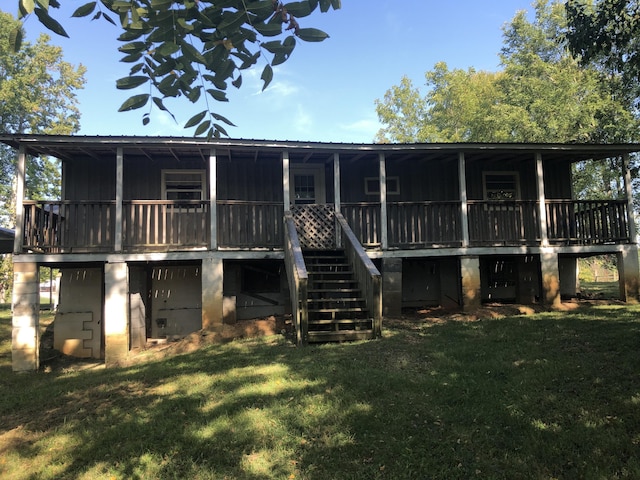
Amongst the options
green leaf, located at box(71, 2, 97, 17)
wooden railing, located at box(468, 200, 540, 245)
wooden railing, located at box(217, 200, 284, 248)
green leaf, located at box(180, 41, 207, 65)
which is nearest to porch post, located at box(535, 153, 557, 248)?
wooden railing, located at box(468, 200, 540, 245)

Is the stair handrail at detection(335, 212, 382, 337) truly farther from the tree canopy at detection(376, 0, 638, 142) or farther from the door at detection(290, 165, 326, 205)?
the tree canopy at detection(376, 0, 638, 142)

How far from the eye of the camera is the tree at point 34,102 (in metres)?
28.3

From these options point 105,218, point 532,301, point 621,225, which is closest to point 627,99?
point 621,225

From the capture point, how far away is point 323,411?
4945mm

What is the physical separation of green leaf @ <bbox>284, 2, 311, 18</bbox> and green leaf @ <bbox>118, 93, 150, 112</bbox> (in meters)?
0.95

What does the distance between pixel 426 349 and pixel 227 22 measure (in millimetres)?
6229

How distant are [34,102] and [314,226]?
2772cm

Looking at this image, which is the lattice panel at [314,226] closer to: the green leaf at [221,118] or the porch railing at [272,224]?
the porch railing at [272,224]

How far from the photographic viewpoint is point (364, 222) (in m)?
11.8

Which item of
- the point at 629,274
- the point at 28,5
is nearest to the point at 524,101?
the point at 629,274

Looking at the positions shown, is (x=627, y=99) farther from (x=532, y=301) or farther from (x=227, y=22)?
(x=227, y=22)

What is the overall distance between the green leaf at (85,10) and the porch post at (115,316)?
8.50 m

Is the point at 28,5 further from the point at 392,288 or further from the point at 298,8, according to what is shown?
the point at 392,288

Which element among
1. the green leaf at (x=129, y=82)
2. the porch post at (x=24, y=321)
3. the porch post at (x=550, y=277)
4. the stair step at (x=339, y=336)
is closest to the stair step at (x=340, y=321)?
the stair step at (x=339, y=336)
